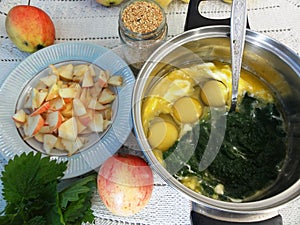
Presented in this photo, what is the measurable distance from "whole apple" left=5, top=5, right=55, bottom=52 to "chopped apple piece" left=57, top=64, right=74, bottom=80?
85 millimetres

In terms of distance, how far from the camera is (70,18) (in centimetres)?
92

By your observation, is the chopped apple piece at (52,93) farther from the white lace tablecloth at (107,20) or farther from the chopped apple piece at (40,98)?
the white lace tablecloth at (107,20)

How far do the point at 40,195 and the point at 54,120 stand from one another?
0.16 meters

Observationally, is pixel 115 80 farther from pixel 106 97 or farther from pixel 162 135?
pixel 162 135

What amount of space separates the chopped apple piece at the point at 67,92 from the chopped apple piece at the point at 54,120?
1.6 inches

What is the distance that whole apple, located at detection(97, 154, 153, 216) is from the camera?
0.66 metres

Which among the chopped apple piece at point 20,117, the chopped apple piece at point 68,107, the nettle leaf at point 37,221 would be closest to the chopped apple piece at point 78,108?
the chopped apple piece at point 68,107

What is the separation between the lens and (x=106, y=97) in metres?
0.76

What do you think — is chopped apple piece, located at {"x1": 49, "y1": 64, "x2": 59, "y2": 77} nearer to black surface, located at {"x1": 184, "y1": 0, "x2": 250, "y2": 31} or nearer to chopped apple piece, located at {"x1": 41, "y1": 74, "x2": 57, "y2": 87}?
chopped apple piece, located at {"x1": 41, "y1": 74, "x2": 57, "y2": 87}

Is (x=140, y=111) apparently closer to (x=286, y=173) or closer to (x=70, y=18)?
(x=286, y=173)

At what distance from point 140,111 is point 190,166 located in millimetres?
130

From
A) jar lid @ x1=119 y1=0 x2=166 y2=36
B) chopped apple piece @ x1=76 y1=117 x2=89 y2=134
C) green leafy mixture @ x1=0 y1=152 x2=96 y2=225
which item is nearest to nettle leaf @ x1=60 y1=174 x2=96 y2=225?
green leafy mixture @ x1=0 y1=152 x2=96 y2=225

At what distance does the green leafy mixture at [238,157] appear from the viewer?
63cm

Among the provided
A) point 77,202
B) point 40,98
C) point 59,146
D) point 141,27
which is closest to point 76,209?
point 77,202
